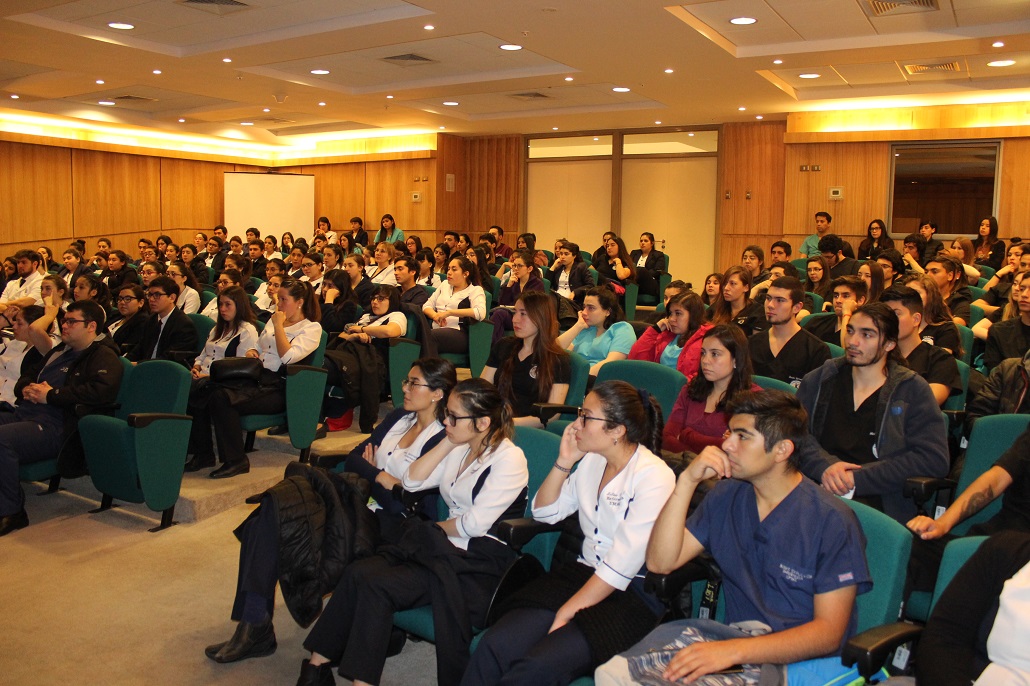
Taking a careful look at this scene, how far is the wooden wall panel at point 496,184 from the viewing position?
50.1 feet

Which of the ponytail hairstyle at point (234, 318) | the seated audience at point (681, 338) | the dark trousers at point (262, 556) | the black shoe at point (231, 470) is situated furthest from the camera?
the ponytail hairstyle at point (234, 318)

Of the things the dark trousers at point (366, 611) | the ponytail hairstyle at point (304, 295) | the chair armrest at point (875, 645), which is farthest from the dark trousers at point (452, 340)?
the chair armrest at point (875, 645)

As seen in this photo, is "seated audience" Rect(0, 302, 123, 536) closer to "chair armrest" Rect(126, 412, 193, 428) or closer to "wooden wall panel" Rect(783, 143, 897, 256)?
"chair armrest" Rect(126, 412, 193, 428)

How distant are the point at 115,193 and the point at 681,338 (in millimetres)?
14091

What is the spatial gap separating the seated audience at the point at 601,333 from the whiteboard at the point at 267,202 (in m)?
13.1

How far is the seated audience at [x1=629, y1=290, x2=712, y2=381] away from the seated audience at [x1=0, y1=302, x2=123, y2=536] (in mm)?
3061

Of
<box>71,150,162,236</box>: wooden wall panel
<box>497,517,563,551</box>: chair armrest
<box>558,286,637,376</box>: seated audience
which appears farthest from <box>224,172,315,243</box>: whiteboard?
<box>497,517,563,551</box>: chair armrest

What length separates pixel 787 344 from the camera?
446cm

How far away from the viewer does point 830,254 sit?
8.88 meters

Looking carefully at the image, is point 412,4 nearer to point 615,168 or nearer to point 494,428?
point 494,428

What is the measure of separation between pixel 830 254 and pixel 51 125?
12.8 meters

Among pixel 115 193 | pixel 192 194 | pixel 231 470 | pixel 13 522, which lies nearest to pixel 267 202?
pixel 192 194

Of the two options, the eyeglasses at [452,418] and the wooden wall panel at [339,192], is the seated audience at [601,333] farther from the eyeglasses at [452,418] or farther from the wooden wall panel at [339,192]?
the wooden wall panel at [339,192]

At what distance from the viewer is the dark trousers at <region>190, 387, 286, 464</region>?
5047 millimetres
